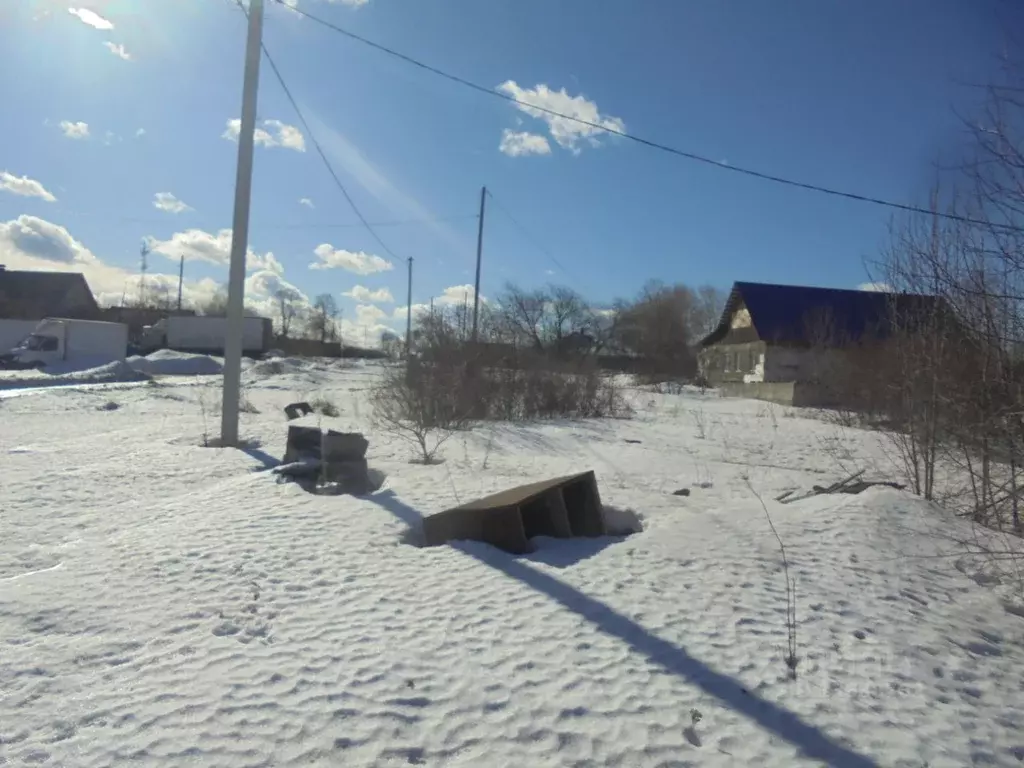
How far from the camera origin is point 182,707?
355cm

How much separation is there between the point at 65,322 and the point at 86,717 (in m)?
37.4

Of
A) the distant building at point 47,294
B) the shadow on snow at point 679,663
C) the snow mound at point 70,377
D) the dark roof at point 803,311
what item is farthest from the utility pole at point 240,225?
the distant building at point 47,294

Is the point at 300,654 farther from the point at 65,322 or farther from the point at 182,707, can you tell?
the point at 65,322

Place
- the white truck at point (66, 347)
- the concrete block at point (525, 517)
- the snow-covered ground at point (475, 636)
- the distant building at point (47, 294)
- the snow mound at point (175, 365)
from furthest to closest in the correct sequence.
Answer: the distant building at point (47, 294)
the snow mound at point (175, 365)
the white truck at point (66, 347)
the concrete block at point (525, 517)
the snow-covered ground at point (475, 636)

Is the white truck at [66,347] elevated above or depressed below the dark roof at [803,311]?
below

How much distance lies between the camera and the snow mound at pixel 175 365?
3619 centimetres

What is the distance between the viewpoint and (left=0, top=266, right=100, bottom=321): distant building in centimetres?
6016

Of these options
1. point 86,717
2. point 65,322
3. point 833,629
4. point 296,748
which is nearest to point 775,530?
point 833,629

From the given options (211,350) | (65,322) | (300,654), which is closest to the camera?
(300,654)

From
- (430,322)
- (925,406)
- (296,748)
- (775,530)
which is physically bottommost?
(296,748)

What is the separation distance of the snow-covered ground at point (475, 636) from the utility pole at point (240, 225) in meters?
2.95

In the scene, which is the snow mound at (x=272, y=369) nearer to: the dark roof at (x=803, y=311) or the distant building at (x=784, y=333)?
the distant building at (x=784, y=333)

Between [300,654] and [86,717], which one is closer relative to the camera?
[86,717]

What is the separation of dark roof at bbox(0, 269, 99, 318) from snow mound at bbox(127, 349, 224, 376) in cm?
2884
